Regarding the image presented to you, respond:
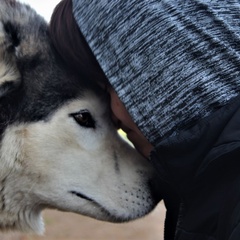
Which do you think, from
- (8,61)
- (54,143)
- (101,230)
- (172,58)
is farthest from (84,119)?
(101,230)

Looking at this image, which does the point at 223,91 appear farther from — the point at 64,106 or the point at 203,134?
the point at 64,106

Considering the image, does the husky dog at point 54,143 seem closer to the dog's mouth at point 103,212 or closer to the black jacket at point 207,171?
the dog's mouth at point 103,212

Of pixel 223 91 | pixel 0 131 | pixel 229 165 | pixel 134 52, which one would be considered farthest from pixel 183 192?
pixel 0 131

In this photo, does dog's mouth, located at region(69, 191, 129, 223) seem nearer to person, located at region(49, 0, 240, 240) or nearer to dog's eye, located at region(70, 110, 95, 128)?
dog's eye, located at region(70, 110, 95, 128)

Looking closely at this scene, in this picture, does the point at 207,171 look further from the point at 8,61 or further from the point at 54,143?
the point at 8,61

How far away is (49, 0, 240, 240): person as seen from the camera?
1.24 meters

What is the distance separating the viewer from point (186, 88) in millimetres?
1330

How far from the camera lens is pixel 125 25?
139 cm

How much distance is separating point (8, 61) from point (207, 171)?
860 millimetres

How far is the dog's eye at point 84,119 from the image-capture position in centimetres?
174

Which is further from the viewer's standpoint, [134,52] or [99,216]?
[99,216]

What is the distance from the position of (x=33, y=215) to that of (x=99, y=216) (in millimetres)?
282

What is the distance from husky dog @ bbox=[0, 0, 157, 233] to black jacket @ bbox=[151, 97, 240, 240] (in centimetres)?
43

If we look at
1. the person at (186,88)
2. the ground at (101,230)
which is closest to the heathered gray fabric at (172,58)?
the person at (186,88)
